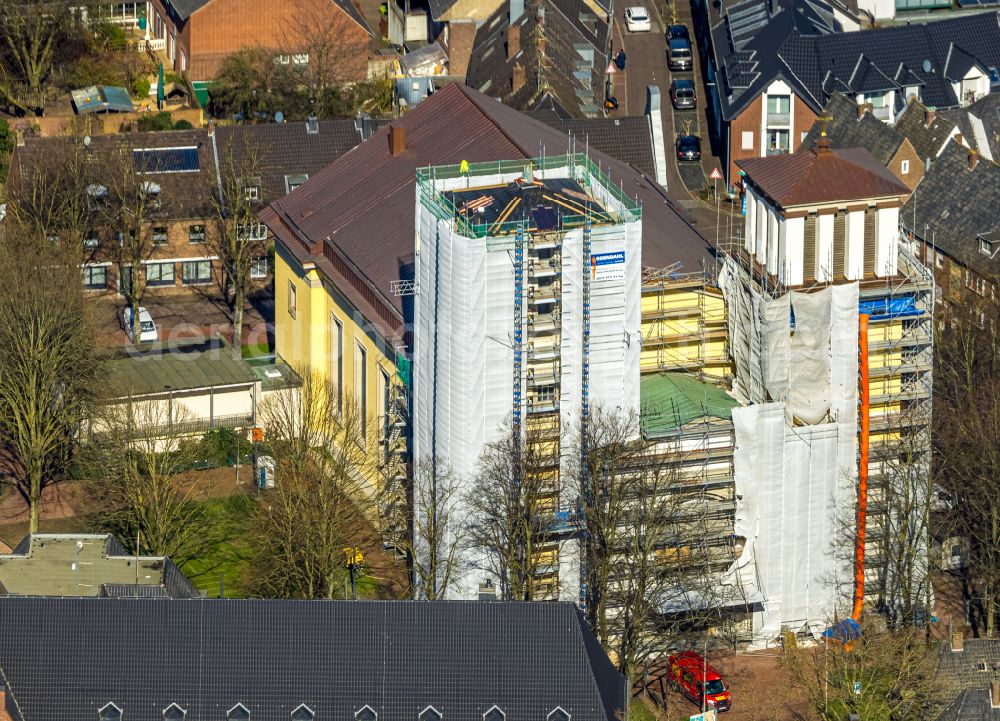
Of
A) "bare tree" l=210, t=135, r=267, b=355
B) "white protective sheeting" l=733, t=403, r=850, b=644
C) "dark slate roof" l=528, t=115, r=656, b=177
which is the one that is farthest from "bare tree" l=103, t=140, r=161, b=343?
"white protective sheeting" l=733, t=403, r=850, b=644

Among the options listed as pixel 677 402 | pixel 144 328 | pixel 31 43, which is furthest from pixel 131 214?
pixel 677 402

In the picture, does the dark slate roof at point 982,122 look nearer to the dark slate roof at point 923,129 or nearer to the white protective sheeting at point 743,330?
the dark slate roof at point 923,129

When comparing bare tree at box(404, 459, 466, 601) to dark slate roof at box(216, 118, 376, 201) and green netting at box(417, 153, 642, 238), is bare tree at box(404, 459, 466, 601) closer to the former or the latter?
green netting at box(417, 153, 642, 238)

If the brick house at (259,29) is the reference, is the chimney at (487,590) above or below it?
below

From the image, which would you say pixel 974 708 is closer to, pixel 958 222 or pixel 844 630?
pixel 844 630

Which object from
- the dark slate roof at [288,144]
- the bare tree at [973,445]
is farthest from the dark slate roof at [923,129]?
the dark slate roof at [288,144]

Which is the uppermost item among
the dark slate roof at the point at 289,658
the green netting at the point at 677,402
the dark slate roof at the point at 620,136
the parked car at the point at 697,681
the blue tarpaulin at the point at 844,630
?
the dark slate roof at the point at 620,136

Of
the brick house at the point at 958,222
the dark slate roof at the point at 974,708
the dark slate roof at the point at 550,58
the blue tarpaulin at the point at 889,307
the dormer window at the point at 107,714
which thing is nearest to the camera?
the dormer window at the point at 107,714

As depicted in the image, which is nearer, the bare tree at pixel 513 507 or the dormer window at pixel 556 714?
the dormer window at pixel 556 714
